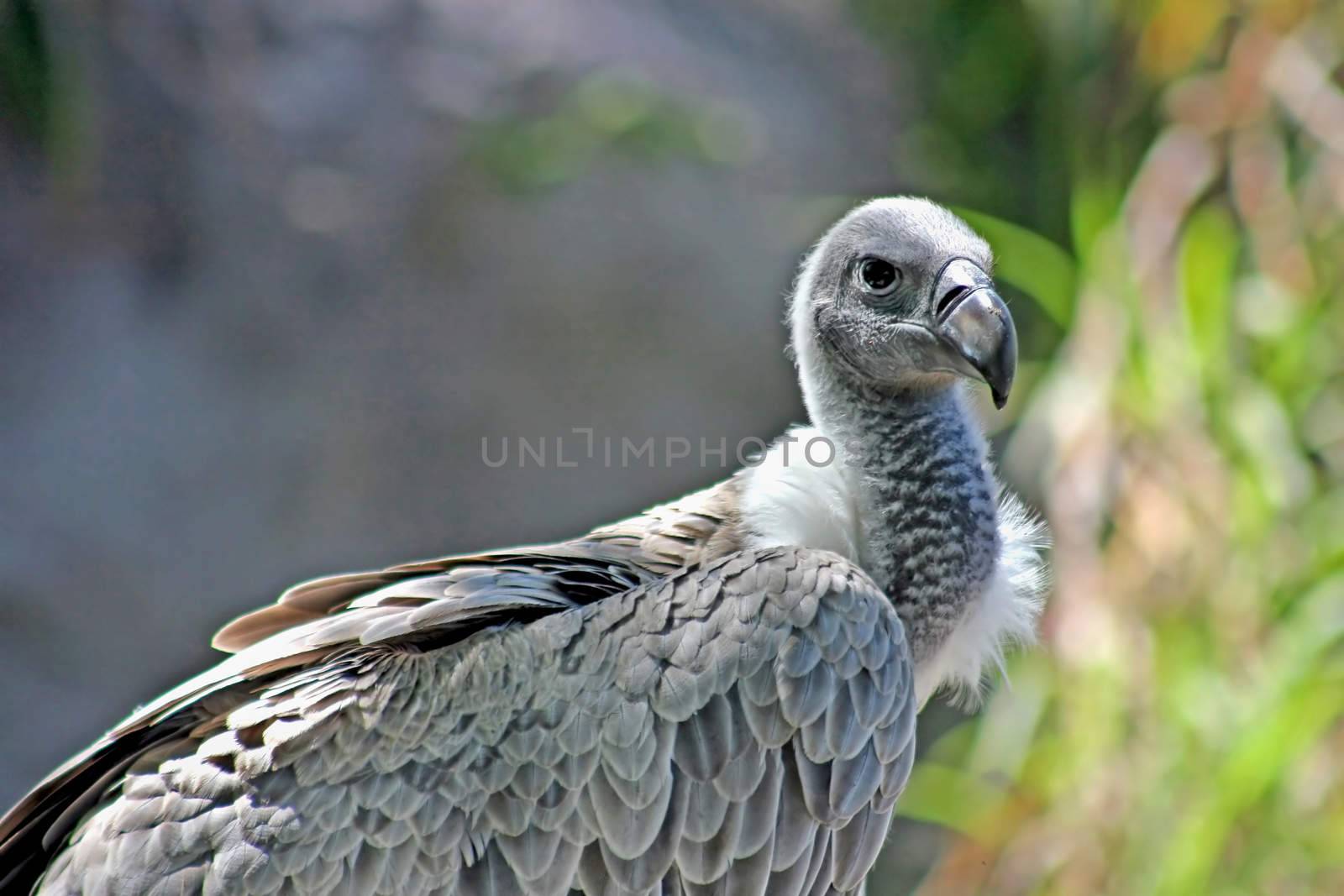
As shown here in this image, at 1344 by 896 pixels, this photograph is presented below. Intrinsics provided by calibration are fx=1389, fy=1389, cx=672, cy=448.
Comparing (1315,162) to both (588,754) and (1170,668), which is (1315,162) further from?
(588,754)

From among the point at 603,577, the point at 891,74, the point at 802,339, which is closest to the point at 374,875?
the point at 603,577

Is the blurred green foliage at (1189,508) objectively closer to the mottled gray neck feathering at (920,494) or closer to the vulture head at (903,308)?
the mottled gray neck feathering at (920,494)

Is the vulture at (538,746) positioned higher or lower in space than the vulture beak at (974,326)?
lower

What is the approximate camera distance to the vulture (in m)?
2.15

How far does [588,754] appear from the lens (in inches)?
85.4

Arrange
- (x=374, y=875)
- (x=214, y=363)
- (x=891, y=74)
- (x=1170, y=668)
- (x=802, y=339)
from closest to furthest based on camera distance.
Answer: (x=374, y=875) → (x=802, y=339) → (x=1170, y=668) → (x=214, y=363) → (x=891, y=74)

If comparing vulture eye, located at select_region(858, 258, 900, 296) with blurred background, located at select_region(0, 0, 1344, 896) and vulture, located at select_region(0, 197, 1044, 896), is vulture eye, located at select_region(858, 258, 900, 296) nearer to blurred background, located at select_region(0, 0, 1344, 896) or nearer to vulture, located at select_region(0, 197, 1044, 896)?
vulture, located at select_region(0, 197, 1044, 896)

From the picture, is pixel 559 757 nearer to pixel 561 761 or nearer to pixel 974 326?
pixel 561 761

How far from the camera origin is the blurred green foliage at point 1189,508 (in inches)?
170

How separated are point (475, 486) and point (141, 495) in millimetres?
1322

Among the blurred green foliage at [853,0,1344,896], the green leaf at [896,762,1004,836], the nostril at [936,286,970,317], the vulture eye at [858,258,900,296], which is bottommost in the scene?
the green leaf at [896,762,1004,836]

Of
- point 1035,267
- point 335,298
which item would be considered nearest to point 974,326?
point 1035,267

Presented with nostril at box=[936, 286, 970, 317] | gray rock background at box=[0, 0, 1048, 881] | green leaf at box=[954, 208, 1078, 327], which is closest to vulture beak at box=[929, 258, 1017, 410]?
nostril at box=[936, 286, 970, 317]

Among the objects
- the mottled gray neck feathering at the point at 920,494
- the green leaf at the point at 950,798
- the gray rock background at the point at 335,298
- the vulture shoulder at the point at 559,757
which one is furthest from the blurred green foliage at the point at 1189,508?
the vulture shoulder at the point at 559,757
